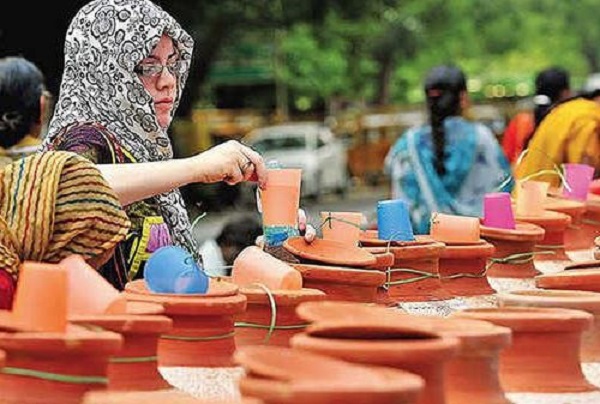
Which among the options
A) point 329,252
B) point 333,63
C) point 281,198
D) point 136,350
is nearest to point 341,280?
point 329,252

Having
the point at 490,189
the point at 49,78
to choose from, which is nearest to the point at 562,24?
the point at 49,78

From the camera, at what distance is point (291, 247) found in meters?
4.02

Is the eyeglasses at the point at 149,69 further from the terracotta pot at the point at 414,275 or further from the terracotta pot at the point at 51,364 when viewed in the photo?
the terracotta pot at the point at 51,364

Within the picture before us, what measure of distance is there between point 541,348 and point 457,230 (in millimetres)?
1574

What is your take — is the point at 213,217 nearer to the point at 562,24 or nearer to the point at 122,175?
the point at 122,175

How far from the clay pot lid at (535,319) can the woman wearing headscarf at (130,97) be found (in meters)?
1.40

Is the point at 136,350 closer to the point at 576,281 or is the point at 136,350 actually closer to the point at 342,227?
the point at 576,281

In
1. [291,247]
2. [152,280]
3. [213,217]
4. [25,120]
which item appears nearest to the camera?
[152,280]

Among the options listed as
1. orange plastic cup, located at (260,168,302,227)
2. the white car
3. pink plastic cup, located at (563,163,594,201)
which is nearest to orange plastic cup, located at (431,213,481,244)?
orange plastic cup, located at (260,168,302,227)

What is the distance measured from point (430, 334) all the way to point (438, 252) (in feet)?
5.83

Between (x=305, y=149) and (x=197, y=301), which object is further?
(x=305, y=149)

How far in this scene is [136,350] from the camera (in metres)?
3.10

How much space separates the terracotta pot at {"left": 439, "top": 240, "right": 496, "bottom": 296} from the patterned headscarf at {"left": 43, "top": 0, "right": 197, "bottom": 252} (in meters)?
0.69

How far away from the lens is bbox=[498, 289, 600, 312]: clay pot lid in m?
3.36
